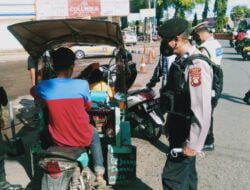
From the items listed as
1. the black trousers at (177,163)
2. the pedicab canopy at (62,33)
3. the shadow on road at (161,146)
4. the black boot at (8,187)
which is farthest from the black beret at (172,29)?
the shadow on road at (161,146)

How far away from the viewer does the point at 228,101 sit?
35.4ft

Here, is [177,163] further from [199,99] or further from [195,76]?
[195,76]

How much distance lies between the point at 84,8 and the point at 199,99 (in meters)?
43.6

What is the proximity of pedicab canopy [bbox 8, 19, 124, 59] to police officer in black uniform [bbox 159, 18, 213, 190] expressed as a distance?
1.45 meters

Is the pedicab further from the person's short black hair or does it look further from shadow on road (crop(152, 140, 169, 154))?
shadow on road (crop(152, 140, 169, 154))

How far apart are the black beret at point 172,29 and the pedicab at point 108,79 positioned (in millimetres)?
1456

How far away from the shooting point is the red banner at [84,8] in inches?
1773

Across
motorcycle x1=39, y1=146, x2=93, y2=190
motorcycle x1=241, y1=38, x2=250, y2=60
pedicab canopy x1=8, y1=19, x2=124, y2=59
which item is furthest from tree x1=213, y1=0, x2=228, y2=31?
motorcycle x1=39, y1=146, x2=93, y2=190

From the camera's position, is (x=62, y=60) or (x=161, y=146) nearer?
(x=62, y=60)

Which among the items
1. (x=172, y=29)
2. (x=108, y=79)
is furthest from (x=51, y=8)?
(x=172, y=29)

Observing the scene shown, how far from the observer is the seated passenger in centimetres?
394

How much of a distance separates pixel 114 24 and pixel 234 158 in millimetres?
2886

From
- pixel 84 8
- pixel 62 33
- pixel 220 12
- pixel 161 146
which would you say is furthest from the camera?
pixel 220 12

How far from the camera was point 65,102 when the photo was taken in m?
3.93
